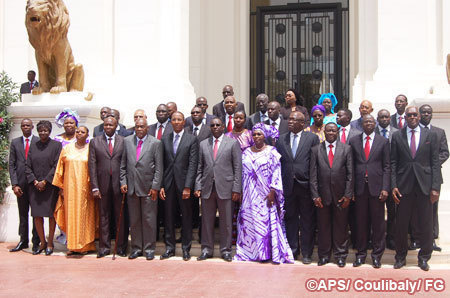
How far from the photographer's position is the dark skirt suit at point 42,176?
7.96 meters

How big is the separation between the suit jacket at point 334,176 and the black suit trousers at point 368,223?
0.74ft

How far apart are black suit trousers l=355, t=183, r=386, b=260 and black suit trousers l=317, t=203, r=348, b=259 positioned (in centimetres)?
16

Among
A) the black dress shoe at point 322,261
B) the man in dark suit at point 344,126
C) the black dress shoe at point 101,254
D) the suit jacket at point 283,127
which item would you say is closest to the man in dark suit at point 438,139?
the man in dark suit at point 344,126

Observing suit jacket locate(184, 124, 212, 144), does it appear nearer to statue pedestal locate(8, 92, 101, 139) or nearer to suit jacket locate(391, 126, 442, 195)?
statue pedestal locate(8, 92, 101, 139)

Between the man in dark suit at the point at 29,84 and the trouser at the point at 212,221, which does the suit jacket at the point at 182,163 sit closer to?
the trouser at the point at 212,221

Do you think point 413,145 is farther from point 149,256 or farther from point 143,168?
point 149,256

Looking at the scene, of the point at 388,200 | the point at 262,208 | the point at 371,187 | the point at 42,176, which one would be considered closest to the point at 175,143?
the point at 262,208

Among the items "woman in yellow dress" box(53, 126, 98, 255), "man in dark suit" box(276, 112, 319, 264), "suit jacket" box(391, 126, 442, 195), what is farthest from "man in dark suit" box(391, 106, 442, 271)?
"woman in yellow dress" box(53, 126, 98, 255)

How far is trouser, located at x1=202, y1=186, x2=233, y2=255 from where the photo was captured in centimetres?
746

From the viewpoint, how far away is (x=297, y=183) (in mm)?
7344

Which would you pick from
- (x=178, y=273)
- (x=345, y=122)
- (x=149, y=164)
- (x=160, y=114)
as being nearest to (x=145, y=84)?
(x=160, y=114)

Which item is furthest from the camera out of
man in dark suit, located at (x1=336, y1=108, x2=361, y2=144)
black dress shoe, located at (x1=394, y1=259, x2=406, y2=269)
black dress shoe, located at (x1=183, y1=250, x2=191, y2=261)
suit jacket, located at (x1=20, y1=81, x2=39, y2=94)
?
suit jacket, located at (x1=20, y1=81, x2=39, y2=94)

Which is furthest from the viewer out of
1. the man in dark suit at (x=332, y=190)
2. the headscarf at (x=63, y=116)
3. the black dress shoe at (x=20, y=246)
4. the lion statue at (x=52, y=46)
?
the lion statue at (x=52, y=46)

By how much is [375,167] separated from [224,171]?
189 cm
